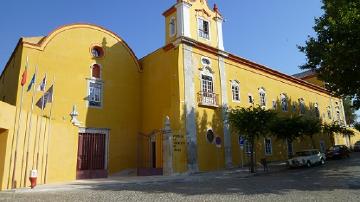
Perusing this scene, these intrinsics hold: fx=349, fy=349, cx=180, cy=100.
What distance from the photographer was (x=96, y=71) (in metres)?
24.7

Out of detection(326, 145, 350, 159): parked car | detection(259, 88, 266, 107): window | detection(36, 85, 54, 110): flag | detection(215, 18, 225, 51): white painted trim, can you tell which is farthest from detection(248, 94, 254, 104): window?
detection(36, 85, 54, 110): flag

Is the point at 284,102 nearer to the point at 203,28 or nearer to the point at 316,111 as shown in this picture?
the point at 316,111

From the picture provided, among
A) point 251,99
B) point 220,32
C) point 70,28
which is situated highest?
point 220,32

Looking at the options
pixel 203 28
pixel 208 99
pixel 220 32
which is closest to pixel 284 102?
pixel 220 32

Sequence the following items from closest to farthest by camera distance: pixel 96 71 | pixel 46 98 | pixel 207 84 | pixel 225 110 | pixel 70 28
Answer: pixel 46 98 < pixel 70 28 < pixel 96 71 < pixel 207 84 < pixel 225 110

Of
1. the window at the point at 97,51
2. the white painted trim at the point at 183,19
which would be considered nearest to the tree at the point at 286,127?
the white painted trim at the point at 183,19

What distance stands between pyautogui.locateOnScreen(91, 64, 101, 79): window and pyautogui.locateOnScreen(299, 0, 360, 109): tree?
1364 cm

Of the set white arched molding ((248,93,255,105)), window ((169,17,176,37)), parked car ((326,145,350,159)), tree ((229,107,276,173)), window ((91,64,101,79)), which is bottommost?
parked car ((326,145,350,159))

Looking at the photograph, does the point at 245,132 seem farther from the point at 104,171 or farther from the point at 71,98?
the point at 71,98

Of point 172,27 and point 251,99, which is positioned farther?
point 251,99

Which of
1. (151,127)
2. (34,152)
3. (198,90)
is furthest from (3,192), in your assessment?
(198,90)

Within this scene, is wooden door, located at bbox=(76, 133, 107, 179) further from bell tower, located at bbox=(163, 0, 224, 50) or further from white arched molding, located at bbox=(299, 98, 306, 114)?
white arched molding, located at bbox=(299, 98, 306, 114)

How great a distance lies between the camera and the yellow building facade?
72.5ft

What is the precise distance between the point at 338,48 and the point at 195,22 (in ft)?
36.1
